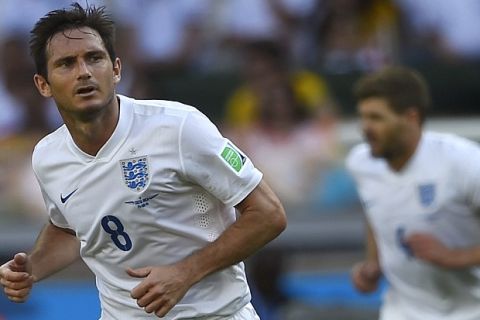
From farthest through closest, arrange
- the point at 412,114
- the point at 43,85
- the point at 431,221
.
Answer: the point at 412,114, the point at 431,221, the point at 43,85

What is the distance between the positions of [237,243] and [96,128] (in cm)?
72

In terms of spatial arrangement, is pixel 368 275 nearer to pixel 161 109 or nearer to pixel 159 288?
pixel 161 109

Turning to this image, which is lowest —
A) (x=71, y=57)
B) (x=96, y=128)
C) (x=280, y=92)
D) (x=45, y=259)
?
(x=280, y=92)

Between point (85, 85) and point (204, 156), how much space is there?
1.73ft

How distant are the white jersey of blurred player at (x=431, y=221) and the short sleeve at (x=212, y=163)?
83.9 inches

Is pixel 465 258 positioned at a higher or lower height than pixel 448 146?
lower

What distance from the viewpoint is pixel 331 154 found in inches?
397

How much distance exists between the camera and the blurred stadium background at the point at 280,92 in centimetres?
961

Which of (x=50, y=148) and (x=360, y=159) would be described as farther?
(x=360, y=159)

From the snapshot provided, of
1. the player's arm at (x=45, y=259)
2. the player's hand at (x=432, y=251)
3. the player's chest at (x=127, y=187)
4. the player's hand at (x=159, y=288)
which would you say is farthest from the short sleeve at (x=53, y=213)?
the player's hand at (x=432, y=251)

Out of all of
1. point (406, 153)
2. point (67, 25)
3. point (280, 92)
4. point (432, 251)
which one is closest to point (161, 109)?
point (67, 25)

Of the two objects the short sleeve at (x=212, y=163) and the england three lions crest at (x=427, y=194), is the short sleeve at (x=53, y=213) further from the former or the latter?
the england three lions crest at (x=427, y=194)

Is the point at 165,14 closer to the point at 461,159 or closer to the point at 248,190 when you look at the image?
the point at 461,159

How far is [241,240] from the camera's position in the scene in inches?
187
